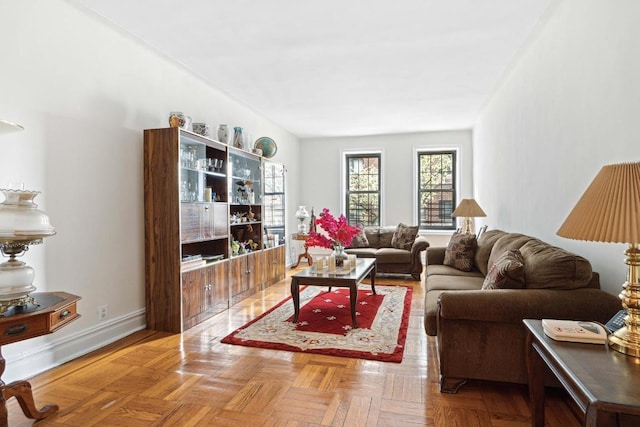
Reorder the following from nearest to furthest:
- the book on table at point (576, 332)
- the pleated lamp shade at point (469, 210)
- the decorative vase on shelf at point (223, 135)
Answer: the book on table at point (576, 332) < the decorative vase on shelf at point (223, 135) < the pleated lamp shade at point (469, 210)

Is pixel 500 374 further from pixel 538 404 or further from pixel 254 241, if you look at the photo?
pixel 254 241

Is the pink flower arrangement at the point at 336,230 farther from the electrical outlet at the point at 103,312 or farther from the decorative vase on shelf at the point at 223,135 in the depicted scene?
the electrical outlet at the point at 103,312

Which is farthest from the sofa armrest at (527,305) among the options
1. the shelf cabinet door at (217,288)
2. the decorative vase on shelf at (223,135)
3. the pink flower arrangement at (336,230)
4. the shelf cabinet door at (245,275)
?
the decorative vase on shelf at (223,135)

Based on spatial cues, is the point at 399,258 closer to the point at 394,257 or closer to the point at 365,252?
the point at 394,257

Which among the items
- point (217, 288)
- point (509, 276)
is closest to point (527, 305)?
point (509, 276)

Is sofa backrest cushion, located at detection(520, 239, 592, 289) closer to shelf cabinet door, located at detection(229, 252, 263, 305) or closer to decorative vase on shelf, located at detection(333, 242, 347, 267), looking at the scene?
decorative vase on shelf, located at detection(333, 242, 347, 267)

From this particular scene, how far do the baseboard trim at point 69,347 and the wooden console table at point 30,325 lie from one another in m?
0.55

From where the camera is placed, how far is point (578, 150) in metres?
2.37

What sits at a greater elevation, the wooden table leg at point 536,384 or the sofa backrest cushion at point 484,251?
the sofa backrest cushion at point 484,251

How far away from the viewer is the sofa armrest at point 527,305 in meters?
1.88

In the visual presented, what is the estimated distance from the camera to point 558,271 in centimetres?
204

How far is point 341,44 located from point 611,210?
2.67 meters

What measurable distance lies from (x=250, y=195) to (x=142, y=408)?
307 centimetres

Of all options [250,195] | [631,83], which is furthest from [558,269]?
[250,195]
